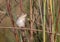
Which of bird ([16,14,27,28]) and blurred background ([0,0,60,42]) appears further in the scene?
bird ([16,14,27,28])

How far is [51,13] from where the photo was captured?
3.29 feet

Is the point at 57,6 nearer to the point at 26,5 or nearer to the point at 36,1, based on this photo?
the point at 36,1

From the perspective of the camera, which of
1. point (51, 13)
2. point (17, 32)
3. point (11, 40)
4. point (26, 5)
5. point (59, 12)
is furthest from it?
point (11, 40)

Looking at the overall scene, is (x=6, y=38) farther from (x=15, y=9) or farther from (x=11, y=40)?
(x=15, y=9)

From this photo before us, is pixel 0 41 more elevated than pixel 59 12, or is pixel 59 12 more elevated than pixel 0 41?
pixel 59 12

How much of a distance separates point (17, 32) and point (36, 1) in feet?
0.76

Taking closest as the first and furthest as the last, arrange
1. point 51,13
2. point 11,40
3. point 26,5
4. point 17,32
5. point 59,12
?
1. point 51,13
2. point 59,12
3. point 17,32
4. point 26,5
5. point 11,40

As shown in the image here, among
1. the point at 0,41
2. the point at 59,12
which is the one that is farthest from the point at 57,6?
the point at 0,41

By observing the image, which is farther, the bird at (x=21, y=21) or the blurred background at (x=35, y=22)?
the bird at (x=21, y=21)

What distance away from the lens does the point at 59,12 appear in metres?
1.13

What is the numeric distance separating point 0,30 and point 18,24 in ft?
1.61

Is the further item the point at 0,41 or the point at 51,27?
the point at 0,41

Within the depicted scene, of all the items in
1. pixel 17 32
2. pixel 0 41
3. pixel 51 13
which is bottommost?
pixel 0 41

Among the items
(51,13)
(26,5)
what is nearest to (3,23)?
(26,5)
